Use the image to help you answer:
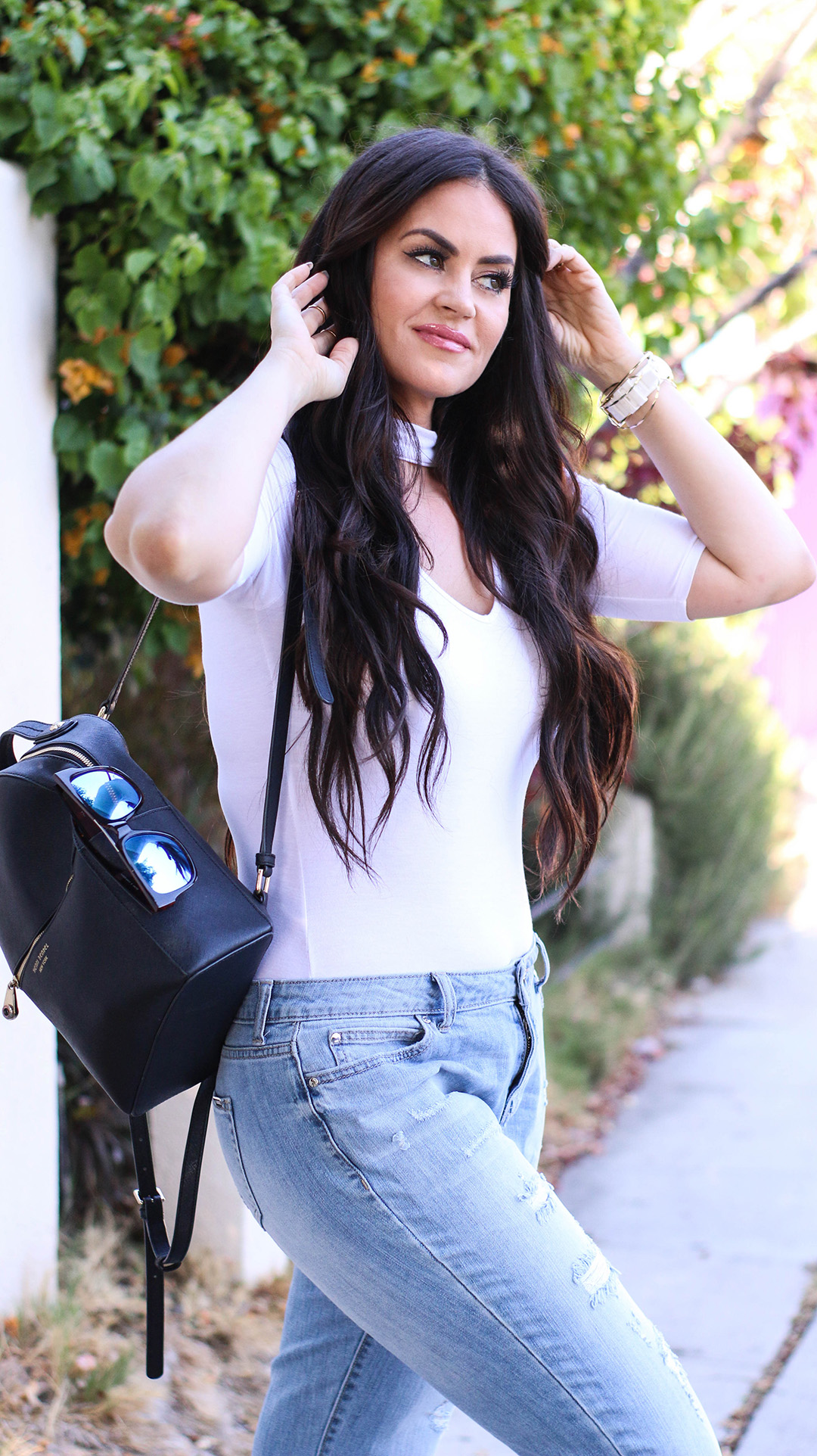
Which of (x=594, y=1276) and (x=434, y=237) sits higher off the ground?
(x=434, y=237)

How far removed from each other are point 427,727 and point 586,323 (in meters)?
0.74

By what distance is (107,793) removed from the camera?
1.29m

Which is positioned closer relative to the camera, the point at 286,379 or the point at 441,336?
the point at 286,379

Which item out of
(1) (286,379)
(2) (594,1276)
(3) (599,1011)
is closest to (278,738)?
(1) (286,379)

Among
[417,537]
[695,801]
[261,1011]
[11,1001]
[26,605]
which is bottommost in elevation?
[695,801]

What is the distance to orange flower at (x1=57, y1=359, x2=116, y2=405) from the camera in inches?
97.1

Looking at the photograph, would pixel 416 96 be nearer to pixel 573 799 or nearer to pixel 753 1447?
pixel 573 799

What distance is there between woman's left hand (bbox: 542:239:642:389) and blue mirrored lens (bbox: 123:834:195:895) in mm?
945

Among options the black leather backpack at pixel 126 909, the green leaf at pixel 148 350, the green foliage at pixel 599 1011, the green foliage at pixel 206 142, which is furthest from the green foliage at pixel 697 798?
the black leather backpack at pixel 126 909

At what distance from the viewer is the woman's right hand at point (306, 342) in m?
1.44

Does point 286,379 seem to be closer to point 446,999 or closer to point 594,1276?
point 446,999

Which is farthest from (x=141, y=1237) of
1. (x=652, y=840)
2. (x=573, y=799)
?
(x=652, y=840)

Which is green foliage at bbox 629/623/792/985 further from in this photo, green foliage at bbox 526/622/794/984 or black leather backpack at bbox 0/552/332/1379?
black leather backpack at bbox 0/552/332/1379

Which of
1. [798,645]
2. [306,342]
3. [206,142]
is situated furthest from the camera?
[798,645]
